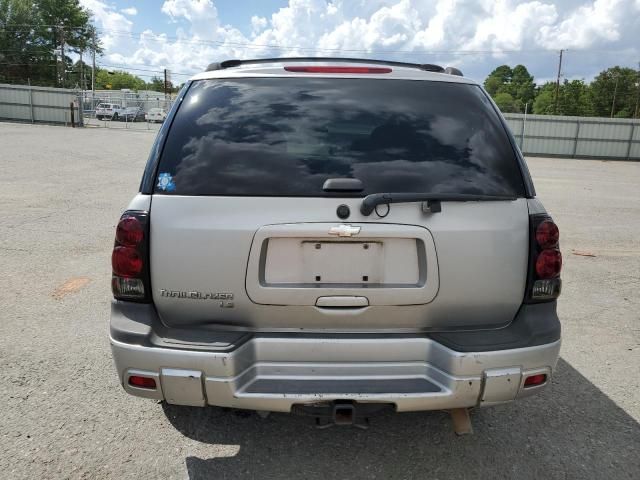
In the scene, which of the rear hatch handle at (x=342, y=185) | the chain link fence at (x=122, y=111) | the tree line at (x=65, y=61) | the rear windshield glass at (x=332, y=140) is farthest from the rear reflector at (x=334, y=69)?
the tree line at (x=65, y=61)

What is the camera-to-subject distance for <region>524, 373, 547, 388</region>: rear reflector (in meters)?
2.32

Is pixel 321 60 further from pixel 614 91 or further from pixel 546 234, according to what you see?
pixel 614 91

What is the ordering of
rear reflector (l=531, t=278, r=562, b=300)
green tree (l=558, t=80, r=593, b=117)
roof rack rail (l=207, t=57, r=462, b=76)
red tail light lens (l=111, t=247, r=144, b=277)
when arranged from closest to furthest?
red tail light lens (l=111, t=247, r=144, b=277), rear reflector (l=531, t=278, r=562, b=300), roof rack rail (l=207, t=57, r=462, b=76), green tree (l=558, t=80, r=593, b=117)

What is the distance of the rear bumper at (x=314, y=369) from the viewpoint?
2199 mm

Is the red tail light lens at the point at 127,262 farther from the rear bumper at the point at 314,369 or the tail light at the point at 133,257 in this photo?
the rear bumper at the point at 314,369

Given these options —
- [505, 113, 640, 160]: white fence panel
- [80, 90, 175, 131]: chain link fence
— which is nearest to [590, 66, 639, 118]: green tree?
[505, 113, 640, 160]: white fence panel

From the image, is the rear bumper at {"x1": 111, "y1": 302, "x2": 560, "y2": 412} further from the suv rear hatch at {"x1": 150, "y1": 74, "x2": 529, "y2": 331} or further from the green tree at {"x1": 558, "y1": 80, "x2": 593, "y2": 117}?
the green tree at {"x1": 558, "y1": 80, "x2": 593, "y2": 117}

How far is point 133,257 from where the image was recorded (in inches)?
91.0

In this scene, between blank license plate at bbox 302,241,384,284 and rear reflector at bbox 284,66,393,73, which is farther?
rear reflector at bbox 284,66,393,73

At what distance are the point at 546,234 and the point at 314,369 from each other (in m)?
1.23

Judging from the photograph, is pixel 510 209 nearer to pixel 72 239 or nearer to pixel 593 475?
pixel 593 475

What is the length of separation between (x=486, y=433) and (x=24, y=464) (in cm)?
243


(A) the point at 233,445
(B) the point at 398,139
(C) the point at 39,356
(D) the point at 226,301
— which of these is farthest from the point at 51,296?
(B) the point at 398,139

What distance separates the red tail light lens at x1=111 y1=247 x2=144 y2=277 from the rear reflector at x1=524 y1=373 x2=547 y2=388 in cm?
180
